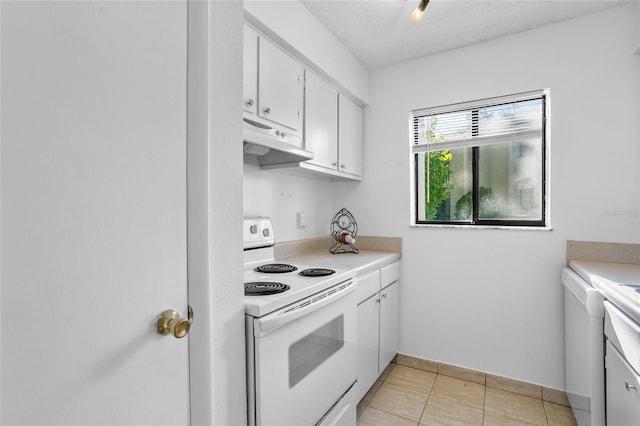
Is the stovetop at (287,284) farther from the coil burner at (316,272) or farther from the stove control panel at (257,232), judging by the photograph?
the stove control panel at (257,232)

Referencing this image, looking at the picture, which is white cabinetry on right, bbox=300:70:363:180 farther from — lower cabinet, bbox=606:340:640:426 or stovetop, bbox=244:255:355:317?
lower cabinet, bbox=606:340:640:426

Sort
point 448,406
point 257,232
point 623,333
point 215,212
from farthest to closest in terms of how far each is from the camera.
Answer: point 448,406
point 257,232
point 623,333
point 215,212

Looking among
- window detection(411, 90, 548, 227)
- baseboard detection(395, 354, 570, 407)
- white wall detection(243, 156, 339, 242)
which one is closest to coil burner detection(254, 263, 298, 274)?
white wall detection(243, 156, 339, 242)

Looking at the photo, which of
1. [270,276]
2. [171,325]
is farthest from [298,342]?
[171,325]

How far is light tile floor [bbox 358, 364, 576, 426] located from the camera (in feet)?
6.35

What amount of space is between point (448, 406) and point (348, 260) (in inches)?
44.8

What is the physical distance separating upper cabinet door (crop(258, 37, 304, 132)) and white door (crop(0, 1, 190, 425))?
2.80ft

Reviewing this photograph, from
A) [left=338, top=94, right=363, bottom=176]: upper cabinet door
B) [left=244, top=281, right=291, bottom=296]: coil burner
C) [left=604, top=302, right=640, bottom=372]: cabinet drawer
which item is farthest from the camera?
[left=338, top=94, right=363, bottom=176]: upper cabinet door

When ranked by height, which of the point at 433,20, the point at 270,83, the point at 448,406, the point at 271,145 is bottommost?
the point at 448,406

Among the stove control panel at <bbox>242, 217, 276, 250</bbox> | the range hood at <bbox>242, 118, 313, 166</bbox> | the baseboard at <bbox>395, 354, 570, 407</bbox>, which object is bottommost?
the baseboard at <bbox>395, 354, 570, 407</bbox>

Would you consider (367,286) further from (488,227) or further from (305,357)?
(488,227)

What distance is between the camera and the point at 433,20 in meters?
2.11

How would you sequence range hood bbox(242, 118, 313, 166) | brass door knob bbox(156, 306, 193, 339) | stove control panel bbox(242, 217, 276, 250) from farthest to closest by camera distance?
1. stove control panel bbox(242, 217, 276, 250)
2. range hood bbox(242, 118, 313, 166)
3. brass door knob bbox(156, 306, 193, 339)

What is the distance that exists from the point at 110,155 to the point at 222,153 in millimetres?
315
